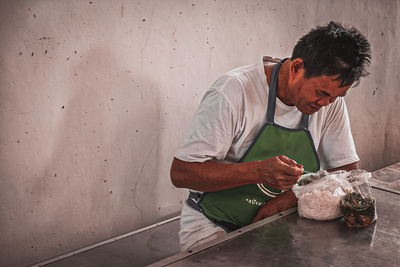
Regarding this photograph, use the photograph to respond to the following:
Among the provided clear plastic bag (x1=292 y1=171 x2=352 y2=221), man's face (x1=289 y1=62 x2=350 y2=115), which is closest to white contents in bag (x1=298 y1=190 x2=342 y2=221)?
clear plastic bag (x1=292 y1=171 x2=352 y2=221)

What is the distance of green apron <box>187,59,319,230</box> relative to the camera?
1414 mm

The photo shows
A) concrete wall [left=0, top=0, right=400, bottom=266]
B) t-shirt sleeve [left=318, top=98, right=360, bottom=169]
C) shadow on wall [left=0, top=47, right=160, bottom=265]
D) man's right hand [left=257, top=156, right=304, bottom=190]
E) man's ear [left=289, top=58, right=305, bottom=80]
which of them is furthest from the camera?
shadow on wall [left=0, top=47, right=160, bottom=265]

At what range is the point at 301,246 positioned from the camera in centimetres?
109

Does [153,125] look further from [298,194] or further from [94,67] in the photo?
[298,194]

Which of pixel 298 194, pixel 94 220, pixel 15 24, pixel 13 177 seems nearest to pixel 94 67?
pixel 15 24

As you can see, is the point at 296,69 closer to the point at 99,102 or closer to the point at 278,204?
the point at 278,204

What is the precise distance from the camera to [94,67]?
1889 mm

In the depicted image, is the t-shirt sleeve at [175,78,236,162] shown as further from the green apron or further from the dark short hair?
the dark short hair

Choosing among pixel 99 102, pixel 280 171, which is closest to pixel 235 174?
pixel 280 171

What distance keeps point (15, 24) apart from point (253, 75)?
1028 millimetres

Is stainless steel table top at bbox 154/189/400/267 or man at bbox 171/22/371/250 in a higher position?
man at bbox 171/22/371/250

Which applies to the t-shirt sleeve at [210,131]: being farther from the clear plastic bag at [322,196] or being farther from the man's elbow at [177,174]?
the clear plastic bag at [322,196]

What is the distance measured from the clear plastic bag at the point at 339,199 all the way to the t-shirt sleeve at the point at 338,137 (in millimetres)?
278

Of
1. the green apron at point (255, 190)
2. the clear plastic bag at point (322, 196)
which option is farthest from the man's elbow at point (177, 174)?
the clear plastic bag at point (322, 196)
